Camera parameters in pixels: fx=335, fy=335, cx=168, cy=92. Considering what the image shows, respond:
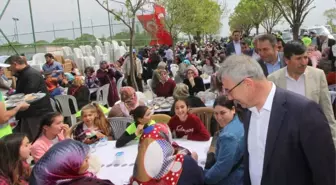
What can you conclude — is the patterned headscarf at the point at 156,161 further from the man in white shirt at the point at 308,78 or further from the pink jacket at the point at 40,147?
the pink jacket at the point at 40,147

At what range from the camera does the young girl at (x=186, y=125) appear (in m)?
4.04

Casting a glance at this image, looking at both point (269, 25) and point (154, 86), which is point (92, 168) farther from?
point (269, 25)

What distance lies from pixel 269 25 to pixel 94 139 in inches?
1987

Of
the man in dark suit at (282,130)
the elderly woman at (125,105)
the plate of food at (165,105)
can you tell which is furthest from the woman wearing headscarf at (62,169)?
the plate of food at (165,105)

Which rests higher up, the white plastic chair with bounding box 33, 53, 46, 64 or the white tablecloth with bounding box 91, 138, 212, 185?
the white plastic chair with bounding box 33, 53, 46, 64

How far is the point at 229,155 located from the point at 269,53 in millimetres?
1787

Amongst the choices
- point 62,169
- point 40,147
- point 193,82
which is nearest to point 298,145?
point 62,169

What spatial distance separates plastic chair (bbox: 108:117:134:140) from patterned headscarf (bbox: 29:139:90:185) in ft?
8.68

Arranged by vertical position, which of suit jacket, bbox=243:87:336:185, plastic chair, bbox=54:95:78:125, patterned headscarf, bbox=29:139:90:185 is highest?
suit jacket, bbox=243:87:336:185

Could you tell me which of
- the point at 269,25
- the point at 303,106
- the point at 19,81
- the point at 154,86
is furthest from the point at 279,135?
the point at 269,25

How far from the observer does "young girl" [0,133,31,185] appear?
2.87 m

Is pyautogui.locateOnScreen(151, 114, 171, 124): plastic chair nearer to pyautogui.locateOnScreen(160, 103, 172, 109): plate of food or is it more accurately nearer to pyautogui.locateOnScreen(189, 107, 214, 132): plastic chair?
pyautogui.locateOnScreen(189, 107, 214, 132): plastic chair

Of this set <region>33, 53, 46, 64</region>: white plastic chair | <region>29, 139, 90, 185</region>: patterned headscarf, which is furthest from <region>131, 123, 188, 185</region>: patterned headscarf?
<region>33, 53, 46, 64</region>: white plastic chair

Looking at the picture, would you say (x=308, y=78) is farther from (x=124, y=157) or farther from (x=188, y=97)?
(x=188, y=97)
